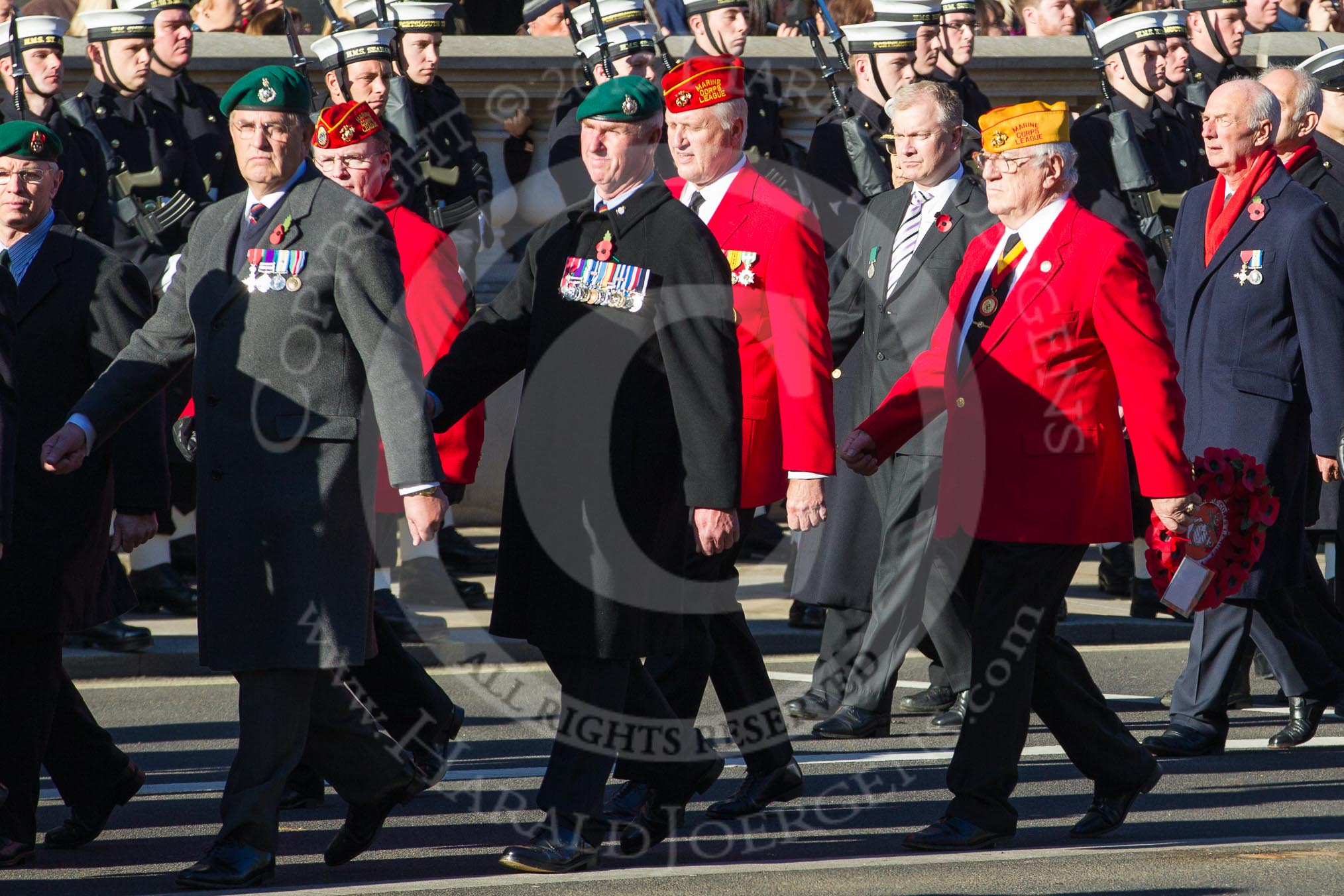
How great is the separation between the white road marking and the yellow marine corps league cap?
1882mm

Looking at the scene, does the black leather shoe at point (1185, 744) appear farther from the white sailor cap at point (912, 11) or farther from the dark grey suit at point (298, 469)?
the white sailor cap at point (912, 11)

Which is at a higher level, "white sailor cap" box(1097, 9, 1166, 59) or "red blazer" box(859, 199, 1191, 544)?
"white sailor cap" box(1097, 9, 1166, 59)

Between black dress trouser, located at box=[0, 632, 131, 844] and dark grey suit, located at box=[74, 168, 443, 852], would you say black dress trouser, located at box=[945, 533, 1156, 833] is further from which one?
black dress trouser, located at box=[0, 632, 131, 844]

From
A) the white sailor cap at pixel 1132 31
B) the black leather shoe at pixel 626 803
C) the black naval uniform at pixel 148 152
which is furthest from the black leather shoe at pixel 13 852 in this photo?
the white sailor cap at pixel 1132 31

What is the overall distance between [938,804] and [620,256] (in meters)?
1.94

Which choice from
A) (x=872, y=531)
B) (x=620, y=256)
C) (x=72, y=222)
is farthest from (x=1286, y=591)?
Answer: (x=72, y=222)

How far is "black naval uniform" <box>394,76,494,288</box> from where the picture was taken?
1063 cm

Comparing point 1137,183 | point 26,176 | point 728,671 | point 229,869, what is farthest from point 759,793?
point 1137,183

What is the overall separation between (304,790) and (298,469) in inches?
55.9

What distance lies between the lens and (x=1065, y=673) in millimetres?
5750

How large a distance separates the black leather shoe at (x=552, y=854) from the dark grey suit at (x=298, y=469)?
1.23ft

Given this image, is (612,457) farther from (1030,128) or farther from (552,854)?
(1030,128)

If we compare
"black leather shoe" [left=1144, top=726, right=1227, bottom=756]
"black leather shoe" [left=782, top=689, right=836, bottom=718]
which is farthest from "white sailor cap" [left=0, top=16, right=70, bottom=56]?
"black leather shoe" [left=1144, top=726, right=1227, bottom=756]

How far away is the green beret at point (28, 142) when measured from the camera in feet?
19.4
